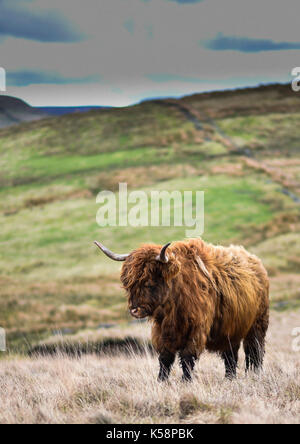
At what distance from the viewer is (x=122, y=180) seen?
5253cm

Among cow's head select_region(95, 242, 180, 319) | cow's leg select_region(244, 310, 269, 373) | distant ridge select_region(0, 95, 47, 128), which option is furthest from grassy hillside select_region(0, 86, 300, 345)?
cow's head select_region(95, 242, 180, 319)

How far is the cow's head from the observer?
6.91 meters

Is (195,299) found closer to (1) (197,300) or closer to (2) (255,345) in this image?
(1) (197,300)

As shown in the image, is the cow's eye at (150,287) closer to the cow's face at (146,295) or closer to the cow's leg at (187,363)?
the cow's face at (146,295)

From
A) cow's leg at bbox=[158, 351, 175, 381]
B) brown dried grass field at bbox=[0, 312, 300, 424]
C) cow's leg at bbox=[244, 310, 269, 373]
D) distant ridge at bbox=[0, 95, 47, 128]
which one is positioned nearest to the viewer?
brown dried grass field at bbox=[0, 312, 300, 424]

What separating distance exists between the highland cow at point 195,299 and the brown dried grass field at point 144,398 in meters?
0.47

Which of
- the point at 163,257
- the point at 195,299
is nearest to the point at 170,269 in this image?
the point at 163,257

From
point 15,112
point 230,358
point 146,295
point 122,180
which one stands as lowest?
point 230,358

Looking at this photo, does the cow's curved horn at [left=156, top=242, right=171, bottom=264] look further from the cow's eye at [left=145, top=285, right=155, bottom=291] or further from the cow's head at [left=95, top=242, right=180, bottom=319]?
the cow's eye at [left=145, top=285, right=155, bottom=291]

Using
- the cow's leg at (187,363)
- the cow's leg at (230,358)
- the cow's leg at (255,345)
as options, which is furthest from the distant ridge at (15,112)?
the cow's leg at (187,363)

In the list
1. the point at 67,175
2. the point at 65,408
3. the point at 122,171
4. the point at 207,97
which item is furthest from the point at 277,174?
the point at 65,408

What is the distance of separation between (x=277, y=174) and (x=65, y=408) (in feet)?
151

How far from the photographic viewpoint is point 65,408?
6.11 m

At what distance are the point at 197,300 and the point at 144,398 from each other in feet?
5.78
